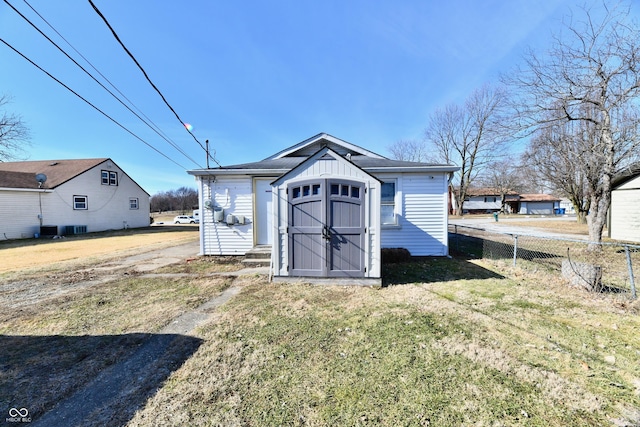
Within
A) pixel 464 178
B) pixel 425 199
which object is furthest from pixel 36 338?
pixel 464 178

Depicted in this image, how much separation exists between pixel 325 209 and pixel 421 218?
414 centimetres

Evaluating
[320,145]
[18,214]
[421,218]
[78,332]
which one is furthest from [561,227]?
[18,214]

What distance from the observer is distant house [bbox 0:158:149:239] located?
1478 centimetres

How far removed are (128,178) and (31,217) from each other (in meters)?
7.21

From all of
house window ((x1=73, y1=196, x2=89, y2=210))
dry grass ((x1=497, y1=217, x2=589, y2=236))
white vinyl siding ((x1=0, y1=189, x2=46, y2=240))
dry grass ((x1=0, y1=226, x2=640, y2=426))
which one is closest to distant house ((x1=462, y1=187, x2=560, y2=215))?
dry grass ((x1=497, y1=217, x2=589, y2=236))

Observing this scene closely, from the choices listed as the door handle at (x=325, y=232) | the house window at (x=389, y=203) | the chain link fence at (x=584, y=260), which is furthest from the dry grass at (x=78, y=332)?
the chain link fence at (x=584, y=260)

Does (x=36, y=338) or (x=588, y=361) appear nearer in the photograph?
(x=588, y=361)

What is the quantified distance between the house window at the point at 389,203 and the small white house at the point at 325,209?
0.03 m

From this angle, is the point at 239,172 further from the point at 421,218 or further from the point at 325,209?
the point at 421,218

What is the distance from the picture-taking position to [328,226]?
510cm

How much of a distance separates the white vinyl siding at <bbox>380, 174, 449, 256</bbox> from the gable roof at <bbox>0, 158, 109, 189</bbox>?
72.1 feet

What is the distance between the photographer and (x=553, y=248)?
9.95 m

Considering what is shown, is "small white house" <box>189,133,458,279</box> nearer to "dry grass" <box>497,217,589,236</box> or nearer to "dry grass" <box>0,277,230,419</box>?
"dry grass" <box>0,277,230,419</box>

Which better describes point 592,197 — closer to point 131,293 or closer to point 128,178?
point 131,293
